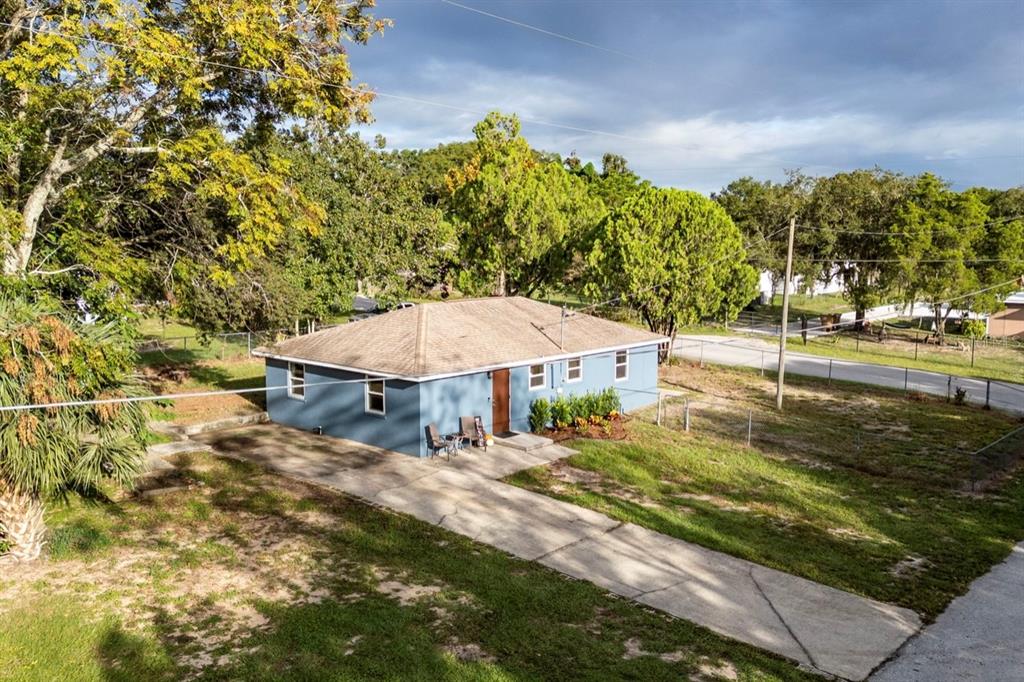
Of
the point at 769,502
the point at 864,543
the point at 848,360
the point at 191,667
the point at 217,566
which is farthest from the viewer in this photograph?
the point at 848,360

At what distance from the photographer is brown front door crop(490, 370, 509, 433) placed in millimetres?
21094

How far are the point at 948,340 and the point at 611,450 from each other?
3797 cm

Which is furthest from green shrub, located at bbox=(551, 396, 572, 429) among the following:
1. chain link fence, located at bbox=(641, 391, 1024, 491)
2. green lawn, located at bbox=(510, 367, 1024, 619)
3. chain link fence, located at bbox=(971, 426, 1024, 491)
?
chain link fence, located at bbox=(971, 426, 1024, 491)

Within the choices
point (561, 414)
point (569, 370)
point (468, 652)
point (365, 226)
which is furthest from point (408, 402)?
point (365, 226)

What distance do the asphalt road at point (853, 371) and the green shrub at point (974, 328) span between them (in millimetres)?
16941

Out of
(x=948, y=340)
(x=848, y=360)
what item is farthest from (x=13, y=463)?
(x=948, y=340)

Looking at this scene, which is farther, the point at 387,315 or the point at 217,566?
the point at 387,315

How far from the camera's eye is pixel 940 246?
44938mm

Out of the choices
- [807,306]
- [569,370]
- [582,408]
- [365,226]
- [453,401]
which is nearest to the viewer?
[453,401]

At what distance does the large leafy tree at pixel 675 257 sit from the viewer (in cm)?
3297

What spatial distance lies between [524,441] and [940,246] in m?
38.5

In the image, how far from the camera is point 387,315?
2317cm

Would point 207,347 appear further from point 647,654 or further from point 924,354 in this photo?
point 924,354

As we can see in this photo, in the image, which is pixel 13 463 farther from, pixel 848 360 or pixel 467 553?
pixel 848 360
